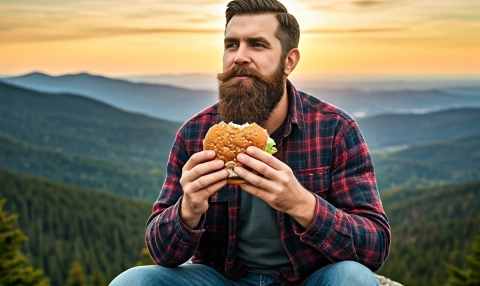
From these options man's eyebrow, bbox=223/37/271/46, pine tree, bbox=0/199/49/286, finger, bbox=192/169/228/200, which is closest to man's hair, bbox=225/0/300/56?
man's eyebrow, bbox=223/37/271/46

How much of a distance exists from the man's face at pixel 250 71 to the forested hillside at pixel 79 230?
464 feet

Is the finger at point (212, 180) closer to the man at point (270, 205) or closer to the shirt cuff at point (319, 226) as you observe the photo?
the man at point (270, 205)

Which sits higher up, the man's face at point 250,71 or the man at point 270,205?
the man's face at point 250,71

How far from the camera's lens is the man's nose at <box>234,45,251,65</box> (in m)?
5.20

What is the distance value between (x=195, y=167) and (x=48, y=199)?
203 metres

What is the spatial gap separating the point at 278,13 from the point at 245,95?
934mm

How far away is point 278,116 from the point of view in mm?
5664

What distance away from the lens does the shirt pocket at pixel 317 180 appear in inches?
204

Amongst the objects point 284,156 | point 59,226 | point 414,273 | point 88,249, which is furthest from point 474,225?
point 284,156

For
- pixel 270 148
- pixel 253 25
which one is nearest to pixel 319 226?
pixel 270 148

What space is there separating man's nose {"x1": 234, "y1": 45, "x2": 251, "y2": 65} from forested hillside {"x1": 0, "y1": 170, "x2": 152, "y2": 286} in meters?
142

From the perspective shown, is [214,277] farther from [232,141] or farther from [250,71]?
[250,71]

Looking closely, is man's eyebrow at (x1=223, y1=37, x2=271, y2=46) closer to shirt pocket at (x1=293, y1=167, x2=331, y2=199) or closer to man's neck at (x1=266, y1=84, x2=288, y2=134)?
man's neck at (x1=266, y1=84, x2=288, y2=134)

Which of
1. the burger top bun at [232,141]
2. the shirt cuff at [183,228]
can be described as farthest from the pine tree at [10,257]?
the burger top bun at [232,141]
